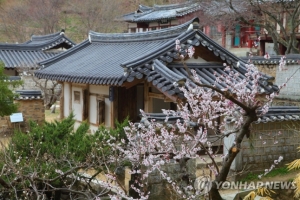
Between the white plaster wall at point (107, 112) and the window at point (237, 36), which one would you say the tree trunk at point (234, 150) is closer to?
the white plaster wall at point (107, 112)

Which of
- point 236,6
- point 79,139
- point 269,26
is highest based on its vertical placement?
point 236,6

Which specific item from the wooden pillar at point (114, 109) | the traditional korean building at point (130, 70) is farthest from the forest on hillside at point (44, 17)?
the wooden pillar at point (114, 109)

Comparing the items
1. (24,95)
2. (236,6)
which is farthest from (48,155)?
(236,6)

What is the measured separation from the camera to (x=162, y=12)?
35719 mm

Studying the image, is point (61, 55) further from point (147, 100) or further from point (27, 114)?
point (147, 100)

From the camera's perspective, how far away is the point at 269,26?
871 inches

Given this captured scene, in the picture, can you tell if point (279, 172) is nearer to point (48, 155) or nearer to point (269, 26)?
point (48, 155)

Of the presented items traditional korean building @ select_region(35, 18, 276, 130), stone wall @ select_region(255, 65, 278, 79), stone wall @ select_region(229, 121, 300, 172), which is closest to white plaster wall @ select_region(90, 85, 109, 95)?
traditional korean building @ select_region(35, 18, 276, 130)

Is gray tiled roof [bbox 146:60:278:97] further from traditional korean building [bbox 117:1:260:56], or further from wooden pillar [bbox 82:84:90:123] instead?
traditional korean building [bbox 117:1:260:56]

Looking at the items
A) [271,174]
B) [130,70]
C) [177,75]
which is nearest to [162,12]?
[130,70]

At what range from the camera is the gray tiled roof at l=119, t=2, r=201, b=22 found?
105 feet

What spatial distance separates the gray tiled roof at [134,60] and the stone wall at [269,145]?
2.07 metres

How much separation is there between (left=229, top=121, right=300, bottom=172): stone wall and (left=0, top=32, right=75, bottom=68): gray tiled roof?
16282 mm

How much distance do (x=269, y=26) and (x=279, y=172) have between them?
48.8 feet
